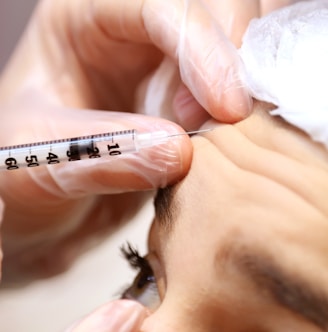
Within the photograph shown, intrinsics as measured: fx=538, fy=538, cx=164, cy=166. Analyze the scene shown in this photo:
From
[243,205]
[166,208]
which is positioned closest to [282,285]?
[243,205]

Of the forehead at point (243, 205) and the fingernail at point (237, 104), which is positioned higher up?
the fingernail at point (237, 104)

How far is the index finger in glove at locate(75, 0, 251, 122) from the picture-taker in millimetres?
743

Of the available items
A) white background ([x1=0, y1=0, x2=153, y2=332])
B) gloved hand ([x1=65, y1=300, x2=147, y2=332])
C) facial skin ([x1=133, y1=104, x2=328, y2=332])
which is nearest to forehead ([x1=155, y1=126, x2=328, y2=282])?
facial skin ([x1=133, y1=104, x2=328, y2=332])

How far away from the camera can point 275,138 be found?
0.67 m

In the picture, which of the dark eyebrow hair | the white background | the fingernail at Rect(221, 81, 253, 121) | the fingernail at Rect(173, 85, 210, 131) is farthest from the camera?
the white background

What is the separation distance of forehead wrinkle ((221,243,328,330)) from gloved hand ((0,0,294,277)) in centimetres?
17

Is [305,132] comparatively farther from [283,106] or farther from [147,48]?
[147,48]

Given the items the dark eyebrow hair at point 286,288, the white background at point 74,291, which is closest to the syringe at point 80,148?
the dark eyebrow hair at point 286,288

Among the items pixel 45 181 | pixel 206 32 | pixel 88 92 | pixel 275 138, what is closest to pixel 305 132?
pixel 275 138

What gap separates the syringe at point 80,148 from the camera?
789 mm

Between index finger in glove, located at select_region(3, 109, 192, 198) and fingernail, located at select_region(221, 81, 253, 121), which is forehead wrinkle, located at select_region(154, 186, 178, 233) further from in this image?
fingernail, located at select_region(221, 81, 253, 121)

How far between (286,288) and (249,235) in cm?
7

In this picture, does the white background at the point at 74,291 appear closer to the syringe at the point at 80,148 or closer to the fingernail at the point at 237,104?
the syringe at the point at 80,148

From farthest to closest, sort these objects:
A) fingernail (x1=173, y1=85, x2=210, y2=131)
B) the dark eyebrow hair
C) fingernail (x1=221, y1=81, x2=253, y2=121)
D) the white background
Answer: the white background < fingernail (x1=173, y1=85, x2=210, y2=131) < fingernail (x1=221, y1=81, x2=253, y2=121) < the dark eyebrow hair
